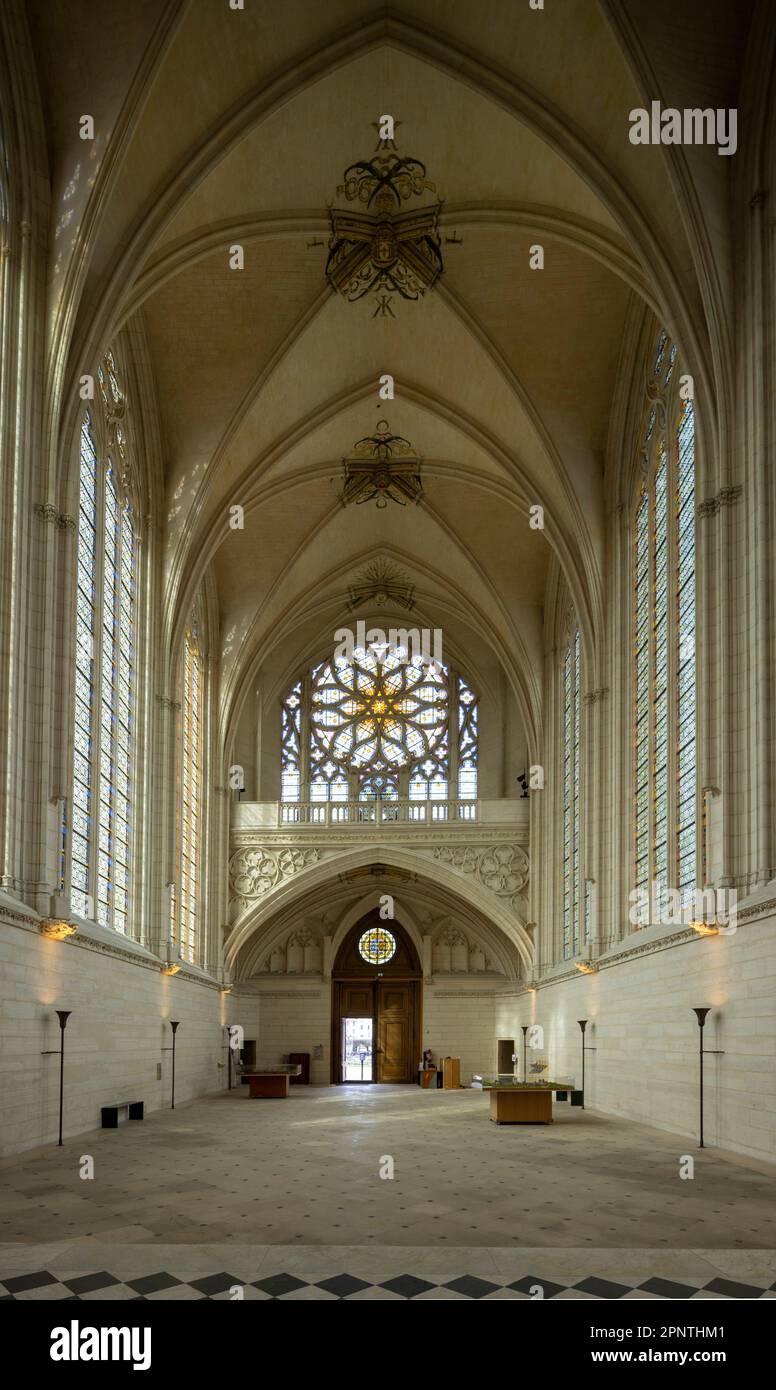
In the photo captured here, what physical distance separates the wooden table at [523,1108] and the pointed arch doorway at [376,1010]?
19.6 metres

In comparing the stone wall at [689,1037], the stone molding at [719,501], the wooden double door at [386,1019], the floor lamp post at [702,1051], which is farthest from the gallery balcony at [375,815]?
the stone molding at [719,501]

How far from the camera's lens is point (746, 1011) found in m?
14.5

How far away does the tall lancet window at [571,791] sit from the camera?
2839 centimetres

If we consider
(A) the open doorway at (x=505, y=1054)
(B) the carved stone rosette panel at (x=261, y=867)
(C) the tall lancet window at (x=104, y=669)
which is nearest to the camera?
(C) the tall lancet window at (x=104, y=669)

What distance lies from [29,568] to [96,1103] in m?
8.43

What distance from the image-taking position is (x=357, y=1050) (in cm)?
3988

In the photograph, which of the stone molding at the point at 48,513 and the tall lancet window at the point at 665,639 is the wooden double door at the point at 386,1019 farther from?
the stone molding at the point at 48,513

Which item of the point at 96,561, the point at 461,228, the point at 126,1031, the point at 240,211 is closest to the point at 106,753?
the point at 96,561

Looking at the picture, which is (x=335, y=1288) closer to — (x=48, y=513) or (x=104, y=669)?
(x=48, y=513)

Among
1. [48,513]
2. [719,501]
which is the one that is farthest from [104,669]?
[719,501]

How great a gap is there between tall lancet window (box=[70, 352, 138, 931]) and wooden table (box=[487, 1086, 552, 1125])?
23.9ft

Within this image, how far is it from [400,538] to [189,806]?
30.6 feet

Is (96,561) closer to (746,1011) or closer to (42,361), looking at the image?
(42,361)

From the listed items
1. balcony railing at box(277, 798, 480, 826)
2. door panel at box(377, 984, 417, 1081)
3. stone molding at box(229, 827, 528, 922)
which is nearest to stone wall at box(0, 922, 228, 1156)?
stone molding at box(229, 827, 528, 922)
